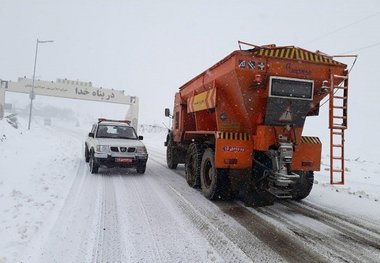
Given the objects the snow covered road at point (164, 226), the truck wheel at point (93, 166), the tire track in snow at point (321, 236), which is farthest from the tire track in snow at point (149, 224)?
the tire track in snow at point (321, 236)

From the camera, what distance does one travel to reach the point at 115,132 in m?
11.4

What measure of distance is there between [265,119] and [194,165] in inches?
104

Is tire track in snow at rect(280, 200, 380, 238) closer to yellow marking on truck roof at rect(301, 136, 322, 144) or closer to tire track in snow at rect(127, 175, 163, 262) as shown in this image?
yellow marking on truck roof at rect(301, 136, 322, 144)

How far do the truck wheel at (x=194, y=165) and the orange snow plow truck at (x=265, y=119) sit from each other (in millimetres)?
619

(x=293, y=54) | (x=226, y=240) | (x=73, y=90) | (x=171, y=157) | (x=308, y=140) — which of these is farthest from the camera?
(x=73, y=90)

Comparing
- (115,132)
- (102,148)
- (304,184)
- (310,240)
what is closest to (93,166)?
(102,148)

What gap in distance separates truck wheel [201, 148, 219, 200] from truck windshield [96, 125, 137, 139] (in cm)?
422

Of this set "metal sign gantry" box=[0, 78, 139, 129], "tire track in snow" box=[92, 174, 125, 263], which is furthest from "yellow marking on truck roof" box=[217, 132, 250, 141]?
"metal sign gantry" box=[0, 78, 139, 129]

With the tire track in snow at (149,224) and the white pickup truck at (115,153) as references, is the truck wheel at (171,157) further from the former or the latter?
the tire track in snow at (149,224)

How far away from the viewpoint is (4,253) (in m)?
3.88

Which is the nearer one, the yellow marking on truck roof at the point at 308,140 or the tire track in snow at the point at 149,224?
the tire track in snow at the point at 149,224

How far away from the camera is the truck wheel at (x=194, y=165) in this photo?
8469 millimetres

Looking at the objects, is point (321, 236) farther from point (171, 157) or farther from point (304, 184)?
point (171, 157)

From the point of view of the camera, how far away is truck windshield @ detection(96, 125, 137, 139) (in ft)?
36.7
